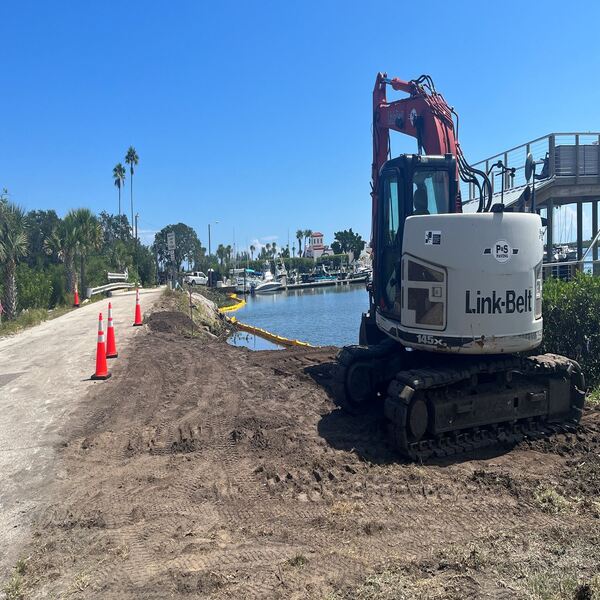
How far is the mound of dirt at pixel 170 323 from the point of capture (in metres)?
15.9

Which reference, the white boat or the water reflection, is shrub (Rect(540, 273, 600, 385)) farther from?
the white boat

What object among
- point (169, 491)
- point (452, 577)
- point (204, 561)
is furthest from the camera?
point (169, 491)

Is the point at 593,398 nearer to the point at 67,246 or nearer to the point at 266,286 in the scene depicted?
the point at 67,246

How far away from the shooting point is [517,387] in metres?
6.23

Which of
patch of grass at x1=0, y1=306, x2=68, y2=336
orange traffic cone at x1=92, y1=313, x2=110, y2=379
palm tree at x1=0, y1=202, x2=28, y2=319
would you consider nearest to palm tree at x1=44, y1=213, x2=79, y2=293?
palm tree at x1=0, y1=202, x2=28, y2=319

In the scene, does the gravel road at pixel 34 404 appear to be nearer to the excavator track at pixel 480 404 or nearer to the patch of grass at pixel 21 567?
the patch of grass at pixel 21 567

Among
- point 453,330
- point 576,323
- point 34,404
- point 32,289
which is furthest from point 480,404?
point 32,289

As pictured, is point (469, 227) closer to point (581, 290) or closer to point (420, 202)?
point (420, 202)

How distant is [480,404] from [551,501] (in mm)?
1458

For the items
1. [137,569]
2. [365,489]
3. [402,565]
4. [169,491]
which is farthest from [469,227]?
[137,569]

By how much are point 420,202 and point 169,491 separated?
4290 millimetres

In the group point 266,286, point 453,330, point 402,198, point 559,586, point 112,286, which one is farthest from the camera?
point 266,286

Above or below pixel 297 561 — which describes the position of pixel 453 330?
above

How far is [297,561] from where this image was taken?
3668 mm
